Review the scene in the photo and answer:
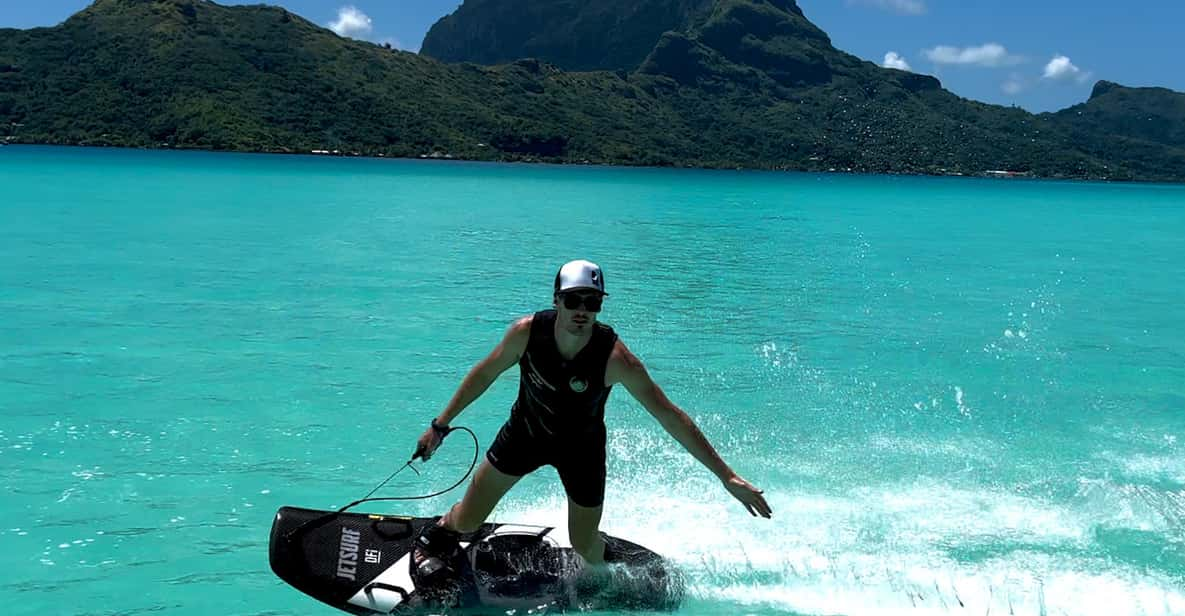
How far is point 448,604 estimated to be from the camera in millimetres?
7223

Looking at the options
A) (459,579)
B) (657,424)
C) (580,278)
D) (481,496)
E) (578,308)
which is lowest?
(657,424)

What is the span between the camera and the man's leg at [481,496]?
652cm

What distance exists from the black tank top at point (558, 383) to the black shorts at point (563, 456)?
51 mm

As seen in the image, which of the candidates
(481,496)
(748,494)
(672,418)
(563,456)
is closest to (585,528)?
(563,456)

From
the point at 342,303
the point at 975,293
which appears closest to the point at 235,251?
the point at 342,303

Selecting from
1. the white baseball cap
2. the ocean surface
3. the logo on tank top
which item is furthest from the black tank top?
the ocean surface

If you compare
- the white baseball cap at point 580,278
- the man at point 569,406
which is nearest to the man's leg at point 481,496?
the man at point 569,406

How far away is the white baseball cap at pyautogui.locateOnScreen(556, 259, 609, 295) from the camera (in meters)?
5.50

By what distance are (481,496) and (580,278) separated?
6.48ft

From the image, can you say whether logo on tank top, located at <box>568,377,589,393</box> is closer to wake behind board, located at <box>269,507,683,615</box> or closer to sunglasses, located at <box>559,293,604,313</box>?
sunglasses, located at <box>559,293,604,313</box>

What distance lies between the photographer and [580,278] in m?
5.51

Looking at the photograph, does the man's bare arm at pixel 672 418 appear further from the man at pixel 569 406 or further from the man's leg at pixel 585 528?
the man's leg at pixel 585 528

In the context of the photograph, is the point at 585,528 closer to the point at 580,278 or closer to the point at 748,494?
the point at 748,494

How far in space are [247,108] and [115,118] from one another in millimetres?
23145
